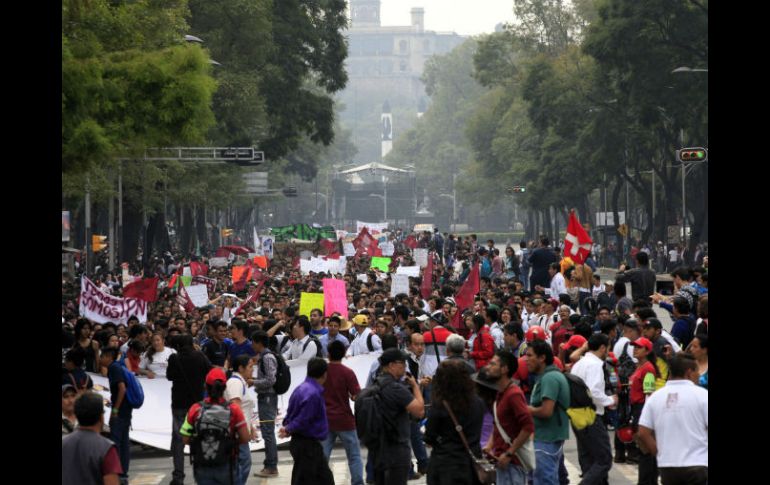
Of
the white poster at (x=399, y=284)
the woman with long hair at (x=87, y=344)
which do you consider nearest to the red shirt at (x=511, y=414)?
the woman with long hair at (x=87, y=344)

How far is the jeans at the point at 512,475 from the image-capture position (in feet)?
36.9

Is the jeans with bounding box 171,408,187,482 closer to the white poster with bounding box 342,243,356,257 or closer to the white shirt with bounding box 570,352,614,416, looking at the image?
the white shirt with bounding box 570,352,614,416

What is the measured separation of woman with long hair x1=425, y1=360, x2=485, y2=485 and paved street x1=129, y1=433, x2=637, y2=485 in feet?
12.4

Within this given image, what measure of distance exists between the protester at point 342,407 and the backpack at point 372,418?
4.41 feet

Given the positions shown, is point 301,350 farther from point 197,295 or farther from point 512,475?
point 197,295

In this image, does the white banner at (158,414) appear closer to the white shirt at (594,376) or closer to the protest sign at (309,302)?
the white shirt at (594,376)

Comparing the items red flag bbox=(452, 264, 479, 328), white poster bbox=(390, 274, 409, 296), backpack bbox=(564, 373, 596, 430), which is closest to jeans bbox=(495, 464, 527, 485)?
backpack bbox=(564, 373, 596, 430)

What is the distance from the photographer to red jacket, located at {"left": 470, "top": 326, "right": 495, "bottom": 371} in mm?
15992

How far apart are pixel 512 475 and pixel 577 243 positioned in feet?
43.5


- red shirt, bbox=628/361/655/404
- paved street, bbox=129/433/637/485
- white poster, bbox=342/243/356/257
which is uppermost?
white poster, bbox=342/243/356/257
